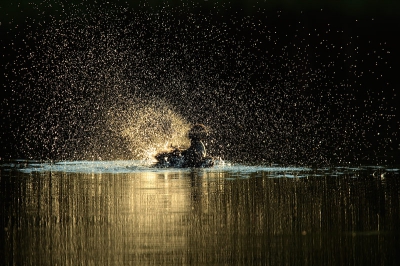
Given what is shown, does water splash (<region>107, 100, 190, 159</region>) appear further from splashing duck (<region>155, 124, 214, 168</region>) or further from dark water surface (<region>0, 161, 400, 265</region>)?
dark water surface (<region>0, 161, 400, 265</region>)

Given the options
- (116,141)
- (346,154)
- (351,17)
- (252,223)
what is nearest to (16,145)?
(116,141)

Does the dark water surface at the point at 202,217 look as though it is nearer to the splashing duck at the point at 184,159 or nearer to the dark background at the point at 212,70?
the splashing duck at the point at 184,159

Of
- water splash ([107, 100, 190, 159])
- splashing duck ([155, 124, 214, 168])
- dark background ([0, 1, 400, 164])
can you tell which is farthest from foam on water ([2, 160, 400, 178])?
dark background ([0, 1, 400, 164])

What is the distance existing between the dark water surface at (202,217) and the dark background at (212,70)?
7.35 metres

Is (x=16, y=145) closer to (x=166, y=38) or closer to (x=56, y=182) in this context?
(x=56, y=182)

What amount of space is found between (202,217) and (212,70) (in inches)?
937

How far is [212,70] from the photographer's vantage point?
35906 millimetres

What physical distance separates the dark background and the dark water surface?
7.35 m

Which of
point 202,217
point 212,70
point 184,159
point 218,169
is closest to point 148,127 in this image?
point 184,159

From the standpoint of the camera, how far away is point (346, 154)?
2195cm

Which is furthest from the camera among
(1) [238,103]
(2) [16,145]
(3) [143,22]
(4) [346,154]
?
(3) [143,22]

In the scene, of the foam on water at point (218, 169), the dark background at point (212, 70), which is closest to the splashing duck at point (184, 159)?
the foam on water at point (218, 169)

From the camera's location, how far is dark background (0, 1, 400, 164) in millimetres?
28344

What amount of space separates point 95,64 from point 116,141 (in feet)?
39.1
